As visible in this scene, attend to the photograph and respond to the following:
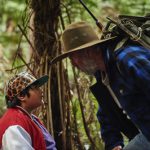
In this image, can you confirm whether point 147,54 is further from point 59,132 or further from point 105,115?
point 59,132

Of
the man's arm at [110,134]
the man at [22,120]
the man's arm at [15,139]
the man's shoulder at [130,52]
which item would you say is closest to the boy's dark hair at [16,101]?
the man at [22,120]

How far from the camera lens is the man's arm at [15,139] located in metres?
3.34

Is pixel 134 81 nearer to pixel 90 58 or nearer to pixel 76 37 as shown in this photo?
pixel 90 58

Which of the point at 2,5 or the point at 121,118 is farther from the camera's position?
the point at 2,5

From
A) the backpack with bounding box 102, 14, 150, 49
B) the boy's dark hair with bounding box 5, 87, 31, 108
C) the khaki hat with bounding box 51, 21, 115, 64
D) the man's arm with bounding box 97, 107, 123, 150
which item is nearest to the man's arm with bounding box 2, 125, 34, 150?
the boy's dark hair with bounding box 5, 87, 31, 108

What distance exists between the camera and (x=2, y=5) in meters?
10.1

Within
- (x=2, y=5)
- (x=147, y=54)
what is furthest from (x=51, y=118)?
(x=2, y=5)

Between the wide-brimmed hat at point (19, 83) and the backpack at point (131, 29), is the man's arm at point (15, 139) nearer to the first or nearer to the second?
the wide-brimmed hat at point (19, 83)

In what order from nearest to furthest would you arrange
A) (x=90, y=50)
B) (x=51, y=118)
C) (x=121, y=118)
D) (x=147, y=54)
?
(x=147, y=54)
(x=90, y=50)
(x=121, y=118)
(x=51, y=118)

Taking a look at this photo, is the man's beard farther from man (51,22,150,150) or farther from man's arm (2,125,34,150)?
man's arm (2,125,34,150)

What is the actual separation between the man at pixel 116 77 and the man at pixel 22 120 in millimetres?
460

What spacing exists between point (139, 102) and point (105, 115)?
31.9 inches

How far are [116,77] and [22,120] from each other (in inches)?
31.9

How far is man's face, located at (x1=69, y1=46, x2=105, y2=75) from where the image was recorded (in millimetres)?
3320
